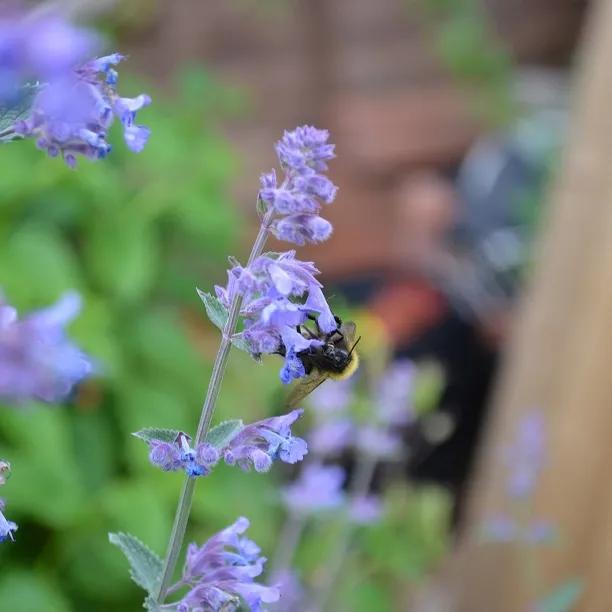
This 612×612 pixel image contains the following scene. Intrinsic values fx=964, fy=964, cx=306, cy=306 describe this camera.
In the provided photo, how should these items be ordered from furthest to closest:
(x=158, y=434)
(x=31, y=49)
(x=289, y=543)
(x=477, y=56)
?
(x=477, y=56), (x=289, y=543), (x=158, y=434), (x=31, y=49)

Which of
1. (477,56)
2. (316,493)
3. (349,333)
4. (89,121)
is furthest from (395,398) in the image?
(477,56)

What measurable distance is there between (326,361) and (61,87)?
0.49m

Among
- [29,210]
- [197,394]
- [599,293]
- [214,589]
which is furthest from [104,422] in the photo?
[214,589]

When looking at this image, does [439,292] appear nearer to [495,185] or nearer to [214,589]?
[495,185]

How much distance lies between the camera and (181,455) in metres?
0.56

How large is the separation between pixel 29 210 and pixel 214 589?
1.33 meters

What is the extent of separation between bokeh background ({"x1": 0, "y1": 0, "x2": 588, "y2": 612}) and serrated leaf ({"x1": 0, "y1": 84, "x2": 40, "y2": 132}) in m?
0.97

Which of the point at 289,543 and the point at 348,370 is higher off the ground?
the point at 289,543

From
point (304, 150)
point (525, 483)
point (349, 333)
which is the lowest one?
point (304, 150)

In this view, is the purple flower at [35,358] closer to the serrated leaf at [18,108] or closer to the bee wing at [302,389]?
the serrated leaf at [18,108]

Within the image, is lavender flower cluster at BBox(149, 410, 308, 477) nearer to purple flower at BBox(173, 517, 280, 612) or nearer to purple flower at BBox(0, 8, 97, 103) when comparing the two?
purple flower at BBox(173, 517, 280, 612)

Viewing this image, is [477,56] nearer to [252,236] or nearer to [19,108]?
[252,236]

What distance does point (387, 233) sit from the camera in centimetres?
456

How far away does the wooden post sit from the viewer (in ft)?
5.52
